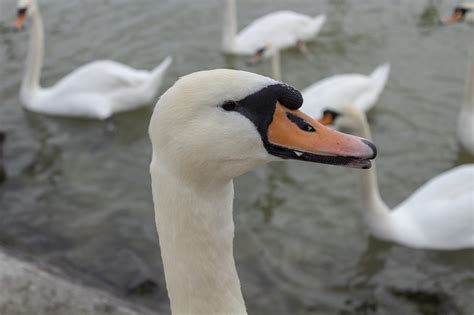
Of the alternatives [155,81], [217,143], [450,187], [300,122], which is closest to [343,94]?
[450,187]

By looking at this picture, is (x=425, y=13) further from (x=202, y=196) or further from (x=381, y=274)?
(x=202, y=196)

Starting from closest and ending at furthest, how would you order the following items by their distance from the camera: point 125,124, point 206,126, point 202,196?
point 206,126
point 202,196
point 125,124

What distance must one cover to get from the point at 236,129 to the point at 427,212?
3602mm

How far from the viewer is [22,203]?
584 cm

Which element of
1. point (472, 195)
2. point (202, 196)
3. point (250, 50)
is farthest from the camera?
point (250, 50)

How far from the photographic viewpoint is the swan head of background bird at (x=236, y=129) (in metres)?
1.71

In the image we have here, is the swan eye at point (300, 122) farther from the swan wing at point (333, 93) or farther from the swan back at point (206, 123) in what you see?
the swan wing at point (333, 93)

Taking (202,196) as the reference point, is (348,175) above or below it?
below

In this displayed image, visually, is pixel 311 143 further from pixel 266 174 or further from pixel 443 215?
pixel 266 174

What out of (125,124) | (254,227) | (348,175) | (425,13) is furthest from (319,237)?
(425,13)

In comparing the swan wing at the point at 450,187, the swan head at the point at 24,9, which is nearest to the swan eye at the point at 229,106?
the swan wing at the point at 450,187

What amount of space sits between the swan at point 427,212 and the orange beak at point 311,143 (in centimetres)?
306

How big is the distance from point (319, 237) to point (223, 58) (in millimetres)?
4015

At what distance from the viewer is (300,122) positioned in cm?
178
